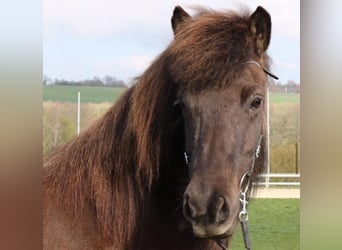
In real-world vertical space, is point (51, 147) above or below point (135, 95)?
below

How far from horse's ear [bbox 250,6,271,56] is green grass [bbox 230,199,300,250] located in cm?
54

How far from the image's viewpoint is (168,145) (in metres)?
1.26

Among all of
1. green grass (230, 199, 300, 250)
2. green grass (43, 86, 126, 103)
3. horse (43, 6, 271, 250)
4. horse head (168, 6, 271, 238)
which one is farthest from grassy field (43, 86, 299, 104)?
green grass (230, 199, 300, 250)

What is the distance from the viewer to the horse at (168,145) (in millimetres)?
1168

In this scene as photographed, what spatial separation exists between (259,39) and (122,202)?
60cm

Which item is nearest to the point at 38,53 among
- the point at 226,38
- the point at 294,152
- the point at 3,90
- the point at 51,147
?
the point at 3,90

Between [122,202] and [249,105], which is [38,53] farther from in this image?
[249,105]

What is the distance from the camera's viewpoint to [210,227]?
110 cm

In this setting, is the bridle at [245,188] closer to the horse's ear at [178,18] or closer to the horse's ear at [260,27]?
the horse's ear at [260,27]

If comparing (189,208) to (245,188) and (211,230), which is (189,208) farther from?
(245,188)

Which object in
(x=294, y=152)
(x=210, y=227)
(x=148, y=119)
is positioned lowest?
(x=210, y=227)

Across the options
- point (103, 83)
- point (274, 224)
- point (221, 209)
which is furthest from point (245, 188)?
point (103, 83)

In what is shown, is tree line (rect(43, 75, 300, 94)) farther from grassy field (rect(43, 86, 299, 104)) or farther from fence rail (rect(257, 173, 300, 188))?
fence rail (rect(257, 173, 300, 188))

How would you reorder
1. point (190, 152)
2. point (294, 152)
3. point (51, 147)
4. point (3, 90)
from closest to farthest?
point (3, 90) → point (190, 152) → point (51, 147) → point (294, 152)
